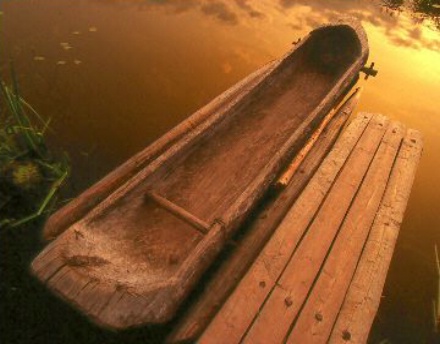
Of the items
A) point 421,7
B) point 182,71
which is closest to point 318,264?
point 182,71

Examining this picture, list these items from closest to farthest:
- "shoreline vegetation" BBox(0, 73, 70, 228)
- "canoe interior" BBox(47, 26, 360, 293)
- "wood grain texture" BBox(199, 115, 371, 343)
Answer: "wood grain texture" BBox(199, 115, 371, 343) → "canoe interior" BBox(47, 26, 360, 293) → "shoreline vegetation" BBox(0, 73, 70, 228)

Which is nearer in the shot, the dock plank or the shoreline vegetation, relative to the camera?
the dock plank

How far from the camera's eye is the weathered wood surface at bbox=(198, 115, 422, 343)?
293cm

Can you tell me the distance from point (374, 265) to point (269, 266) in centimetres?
102

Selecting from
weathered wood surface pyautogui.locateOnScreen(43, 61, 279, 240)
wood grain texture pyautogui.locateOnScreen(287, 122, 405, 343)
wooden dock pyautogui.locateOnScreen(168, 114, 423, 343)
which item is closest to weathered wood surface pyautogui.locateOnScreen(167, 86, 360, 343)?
wooden dock pyautogui.locateOnScreen(168, 114, 423, 343)

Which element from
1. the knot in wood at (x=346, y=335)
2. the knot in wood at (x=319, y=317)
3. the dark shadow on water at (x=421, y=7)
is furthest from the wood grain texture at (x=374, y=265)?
the dark shadow on water at (x=421, y=7)

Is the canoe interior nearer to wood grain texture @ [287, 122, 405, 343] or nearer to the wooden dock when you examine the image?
the wooden dock

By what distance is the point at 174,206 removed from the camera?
11.7 ft

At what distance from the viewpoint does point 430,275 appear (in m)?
4.41

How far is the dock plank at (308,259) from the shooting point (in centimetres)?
291

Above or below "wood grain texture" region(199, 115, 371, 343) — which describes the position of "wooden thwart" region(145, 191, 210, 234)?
above

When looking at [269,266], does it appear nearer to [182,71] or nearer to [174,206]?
[174,206]

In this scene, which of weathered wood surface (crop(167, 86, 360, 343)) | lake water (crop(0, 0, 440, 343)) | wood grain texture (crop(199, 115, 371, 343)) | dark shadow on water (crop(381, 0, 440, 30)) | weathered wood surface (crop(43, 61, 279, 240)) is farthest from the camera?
dark shadow on water (crop(381, 0, 440, 30))

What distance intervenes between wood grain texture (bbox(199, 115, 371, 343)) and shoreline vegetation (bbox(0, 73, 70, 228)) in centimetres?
204
